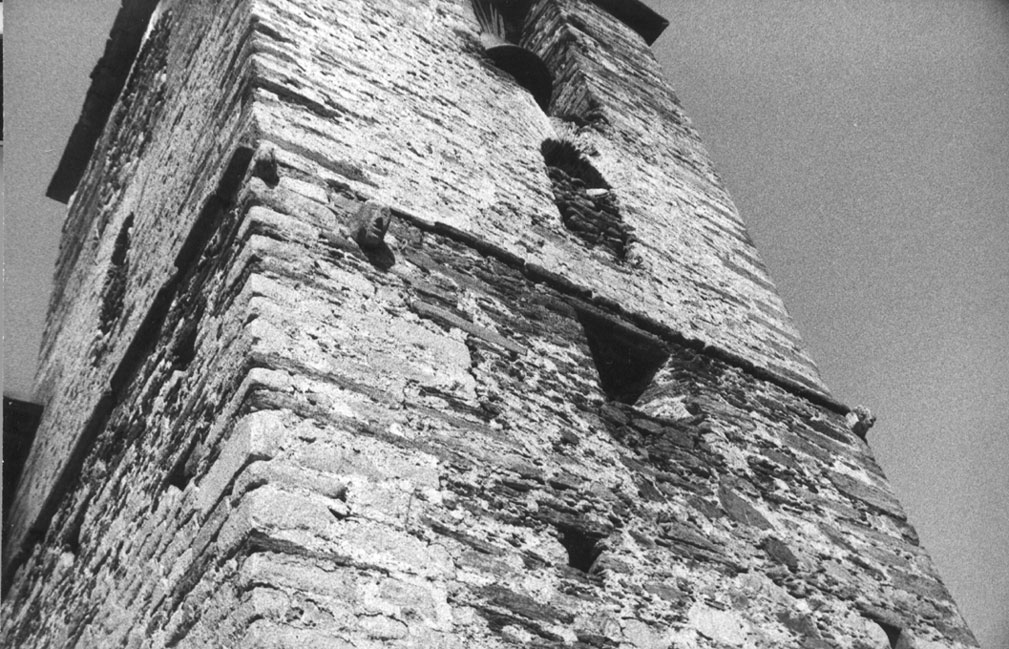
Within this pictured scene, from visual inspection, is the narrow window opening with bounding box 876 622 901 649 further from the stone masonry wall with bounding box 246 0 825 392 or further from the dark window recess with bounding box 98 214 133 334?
the dark window recess with bounding box 98 214 133 334

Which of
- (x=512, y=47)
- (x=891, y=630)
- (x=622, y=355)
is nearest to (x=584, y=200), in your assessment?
(x=622, y=355)

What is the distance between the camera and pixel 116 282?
5062 millimetres

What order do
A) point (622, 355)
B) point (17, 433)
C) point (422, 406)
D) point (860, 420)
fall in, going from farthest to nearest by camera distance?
point (17, 433) < point (860, 420) < point (622, 355) < point (422, 406)

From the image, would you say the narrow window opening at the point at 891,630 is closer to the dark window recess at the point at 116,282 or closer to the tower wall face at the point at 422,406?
the tower wall face at the point at 422,406

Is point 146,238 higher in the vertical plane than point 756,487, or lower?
lower

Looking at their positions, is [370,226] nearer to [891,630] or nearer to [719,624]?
[719,624]

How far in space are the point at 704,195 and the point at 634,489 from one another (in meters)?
2.66

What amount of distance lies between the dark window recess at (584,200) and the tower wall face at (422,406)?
0.23 ft

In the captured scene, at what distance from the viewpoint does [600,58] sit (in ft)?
18.9

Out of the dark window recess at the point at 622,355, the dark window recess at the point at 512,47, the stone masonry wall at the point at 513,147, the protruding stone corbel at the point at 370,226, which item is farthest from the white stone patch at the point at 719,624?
the dark window recess at the point at 512,47

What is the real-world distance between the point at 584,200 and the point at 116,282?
265 cm

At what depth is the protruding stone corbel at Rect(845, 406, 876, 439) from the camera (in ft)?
14.5

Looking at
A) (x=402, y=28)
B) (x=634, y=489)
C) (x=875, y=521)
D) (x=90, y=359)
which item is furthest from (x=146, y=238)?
(x=875, y=521)

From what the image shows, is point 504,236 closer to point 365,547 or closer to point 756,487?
point 756,487
